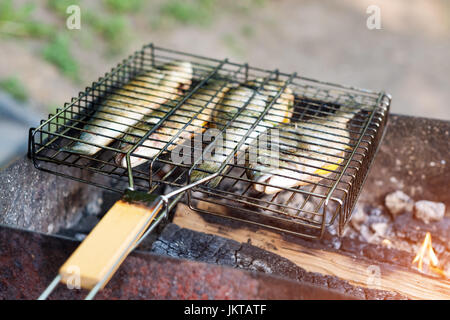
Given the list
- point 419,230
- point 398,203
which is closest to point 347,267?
point 419,230

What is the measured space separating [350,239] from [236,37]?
239 inches

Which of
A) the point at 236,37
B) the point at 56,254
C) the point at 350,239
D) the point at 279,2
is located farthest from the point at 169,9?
the point at 56,254

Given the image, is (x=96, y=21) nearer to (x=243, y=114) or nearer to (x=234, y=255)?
(x=243, y=114)

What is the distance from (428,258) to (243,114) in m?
1.37

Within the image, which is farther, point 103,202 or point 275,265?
point 103,202

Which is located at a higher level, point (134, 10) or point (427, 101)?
point (134, 10)

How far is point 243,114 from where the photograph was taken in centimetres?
301

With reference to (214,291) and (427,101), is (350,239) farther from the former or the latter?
(427,101)

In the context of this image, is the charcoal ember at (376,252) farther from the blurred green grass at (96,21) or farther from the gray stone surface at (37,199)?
the blurred green grass at (96,21)

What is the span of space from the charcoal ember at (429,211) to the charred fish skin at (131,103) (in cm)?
176

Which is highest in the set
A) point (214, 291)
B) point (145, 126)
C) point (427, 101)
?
point (145, 126)

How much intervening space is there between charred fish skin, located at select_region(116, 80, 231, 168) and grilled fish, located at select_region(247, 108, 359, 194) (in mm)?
419
